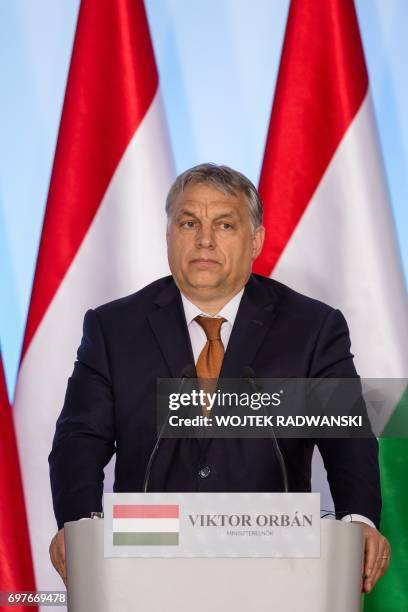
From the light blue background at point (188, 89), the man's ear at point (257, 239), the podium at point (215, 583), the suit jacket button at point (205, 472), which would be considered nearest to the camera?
the podium at point (215, 583)

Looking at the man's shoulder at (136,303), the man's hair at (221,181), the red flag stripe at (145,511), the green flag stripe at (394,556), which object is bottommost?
the green flag stripe at (394,556)

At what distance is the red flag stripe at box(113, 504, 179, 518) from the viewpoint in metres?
1.58

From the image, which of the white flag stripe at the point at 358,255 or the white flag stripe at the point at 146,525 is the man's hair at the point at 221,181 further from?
the white flag stripe at the point at 146,525

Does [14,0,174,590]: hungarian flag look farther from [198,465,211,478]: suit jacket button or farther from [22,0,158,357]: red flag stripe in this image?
[198,465,211,478]: suit jacket button

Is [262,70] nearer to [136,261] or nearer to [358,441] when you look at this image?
[136,261]

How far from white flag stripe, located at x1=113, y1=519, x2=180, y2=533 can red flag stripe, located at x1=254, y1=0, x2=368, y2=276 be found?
1658mm

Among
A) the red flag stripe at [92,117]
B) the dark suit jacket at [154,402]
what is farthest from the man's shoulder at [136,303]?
the red flag stripe at [92,117]

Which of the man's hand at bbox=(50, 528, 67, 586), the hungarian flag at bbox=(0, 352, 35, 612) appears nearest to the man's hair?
the hungarian flag at bbox=(0, 352, 35, 612)

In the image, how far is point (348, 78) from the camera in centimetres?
313

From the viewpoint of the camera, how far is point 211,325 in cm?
268

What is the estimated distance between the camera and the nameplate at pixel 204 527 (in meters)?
1.58

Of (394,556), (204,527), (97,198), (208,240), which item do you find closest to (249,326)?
(208,240)

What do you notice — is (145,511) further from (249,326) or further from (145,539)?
(249,326)

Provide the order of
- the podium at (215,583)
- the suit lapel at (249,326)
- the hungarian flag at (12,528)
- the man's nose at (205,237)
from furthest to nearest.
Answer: the hungarian flag at (12,528) < the man's nose at (205,237) < the suit lapel at (249,326) < the podium at (215,583)
